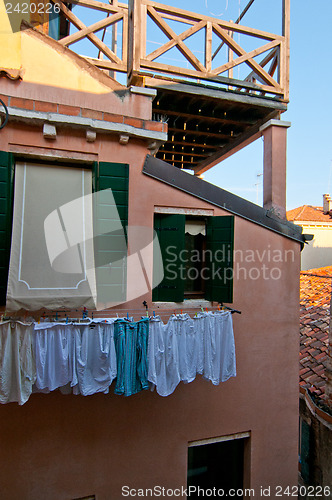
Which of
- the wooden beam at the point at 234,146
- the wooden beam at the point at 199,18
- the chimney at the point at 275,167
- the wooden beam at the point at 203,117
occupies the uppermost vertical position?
the wooden beam at the point at 199,18

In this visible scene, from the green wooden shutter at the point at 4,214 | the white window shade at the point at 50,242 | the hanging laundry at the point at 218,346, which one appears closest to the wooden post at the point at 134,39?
the white window shade at the point at 50,242

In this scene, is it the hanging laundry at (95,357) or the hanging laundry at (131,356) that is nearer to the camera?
the hanging laundry at (95,357)

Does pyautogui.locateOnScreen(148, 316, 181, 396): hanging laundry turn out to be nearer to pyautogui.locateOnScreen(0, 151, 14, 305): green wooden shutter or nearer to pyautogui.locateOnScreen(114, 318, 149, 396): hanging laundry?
pyautogui.locateOnScreen(114, 318, 149, 396): hanging laundry

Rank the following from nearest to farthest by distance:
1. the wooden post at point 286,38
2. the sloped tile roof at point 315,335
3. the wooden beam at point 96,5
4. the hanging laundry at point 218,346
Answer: the hanging laundry at point 218,346
the wooden beam at point 96,5
the wooden post at point 286,38
the sloped tile roof at point 315,335

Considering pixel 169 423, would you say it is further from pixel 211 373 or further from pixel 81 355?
pixel 81 355

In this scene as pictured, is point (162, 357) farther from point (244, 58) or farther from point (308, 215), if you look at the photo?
point (308, 215)

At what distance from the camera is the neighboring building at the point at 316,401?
7090 millimetres

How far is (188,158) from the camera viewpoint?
33.2ft

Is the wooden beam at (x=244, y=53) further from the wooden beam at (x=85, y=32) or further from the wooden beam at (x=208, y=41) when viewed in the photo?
the wooden beam at (x=85, y=32)

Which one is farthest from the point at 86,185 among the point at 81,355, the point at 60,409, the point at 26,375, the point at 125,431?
the point at 125,431

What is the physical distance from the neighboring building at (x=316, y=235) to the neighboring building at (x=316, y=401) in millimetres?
11911

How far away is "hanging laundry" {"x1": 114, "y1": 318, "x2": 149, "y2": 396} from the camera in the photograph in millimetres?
4590

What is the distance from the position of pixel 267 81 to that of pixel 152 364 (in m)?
5.84

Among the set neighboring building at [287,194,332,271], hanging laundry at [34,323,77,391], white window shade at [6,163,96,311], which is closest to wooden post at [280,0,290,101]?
white window shade at [6,163,96,311]
